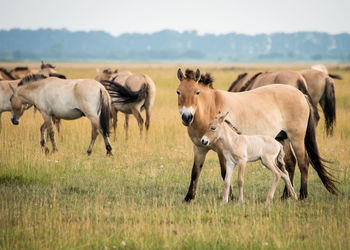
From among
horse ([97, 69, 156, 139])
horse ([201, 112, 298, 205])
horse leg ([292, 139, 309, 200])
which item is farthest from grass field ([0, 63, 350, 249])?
horse ([97, 69, 156, 139])

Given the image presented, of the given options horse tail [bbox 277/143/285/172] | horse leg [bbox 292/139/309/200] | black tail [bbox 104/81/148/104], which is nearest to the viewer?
horse tail [bbox 277/143/285/172]

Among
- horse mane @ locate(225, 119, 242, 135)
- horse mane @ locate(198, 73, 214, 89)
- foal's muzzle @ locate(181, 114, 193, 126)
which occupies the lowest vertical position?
horse mane @ locate(225, 119, 242, 135)

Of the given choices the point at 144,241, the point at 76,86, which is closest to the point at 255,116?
the point at 144,241

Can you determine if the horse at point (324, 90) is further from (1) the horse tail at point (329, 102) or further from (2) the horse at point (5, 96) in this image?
(2) the horse at point (5, 96)

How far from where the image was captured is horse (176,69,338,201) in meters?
6.71

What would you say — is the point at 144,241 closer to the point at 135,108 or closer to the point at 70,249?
the point at 70,249

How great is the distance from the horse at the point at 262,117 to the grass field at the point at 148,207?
527mm

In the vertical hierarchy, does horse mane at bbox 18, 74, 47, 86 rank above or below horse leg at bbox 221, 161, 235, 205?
above

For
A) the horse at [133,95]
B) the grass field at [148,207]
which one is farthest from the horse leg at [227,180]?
the horse at [133,95]

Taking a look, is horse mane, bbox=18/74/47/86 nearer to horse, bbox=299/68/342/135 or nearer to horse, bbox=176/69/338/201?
horse, bbox=176/69/338/201

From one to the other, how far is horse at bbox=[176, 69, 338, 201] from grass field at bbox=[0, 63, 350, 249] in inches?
20.8

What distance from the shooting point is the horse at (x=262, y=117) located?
671cm

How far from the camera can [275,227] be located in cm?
529

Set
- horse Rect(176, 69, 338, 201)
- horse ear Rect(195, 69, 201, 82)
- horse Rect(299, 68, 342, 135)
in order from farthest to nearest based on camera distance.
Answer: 1. horse Rect(299, 68, 342, 135)
2. horse Rect(176, 69, 338, 201)
3. horse ear Rect(195, 69, 201, 82)
